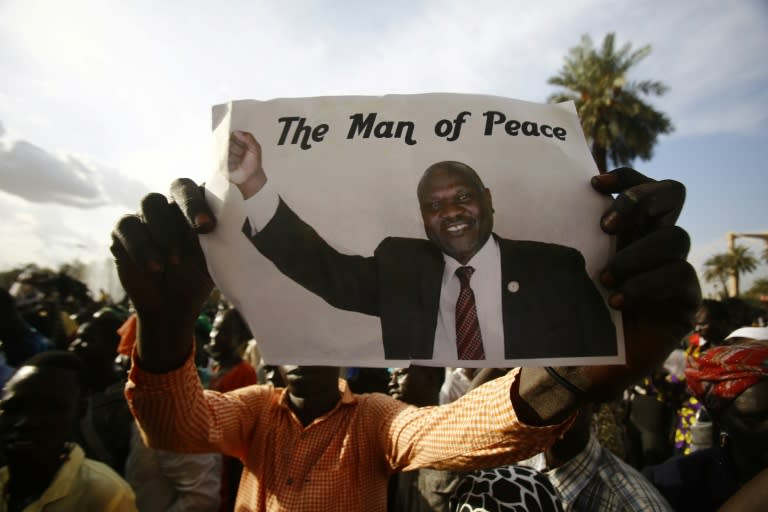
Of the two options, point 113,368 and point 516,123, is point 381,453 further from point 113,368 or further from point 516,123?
point 113,368

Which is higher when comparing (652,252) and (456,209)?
(456,209)

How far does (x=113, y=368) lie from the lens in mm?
2895

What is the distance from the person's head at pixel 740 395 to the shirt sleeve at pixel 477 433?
104cm

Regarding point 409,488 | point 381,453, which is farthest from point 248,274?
point 409,488

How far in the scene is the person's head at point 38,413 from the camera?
5.56 ft

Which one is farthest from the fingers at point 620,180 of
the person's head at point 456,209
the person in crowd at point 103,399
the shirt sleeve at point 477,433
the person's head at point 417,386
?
the person in crowd at point 103,399

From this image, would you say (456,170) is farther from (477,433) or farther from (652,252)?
(477,433)

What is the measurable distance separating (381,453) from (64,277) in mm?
9682

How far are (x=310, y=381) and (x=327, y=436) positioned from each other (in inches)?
8.8

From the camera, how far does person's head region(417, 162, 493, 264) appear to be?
96cm

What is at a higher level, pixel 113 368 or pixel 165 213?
pixel 165 213

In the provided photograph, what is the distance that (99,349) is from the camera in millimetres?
2883

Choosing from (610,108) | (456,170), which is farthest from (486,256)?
(610,108)

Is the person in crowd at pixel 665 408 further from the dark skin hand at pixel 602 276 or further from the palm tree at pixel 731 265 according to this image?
the palm tree at pixel 731 265
